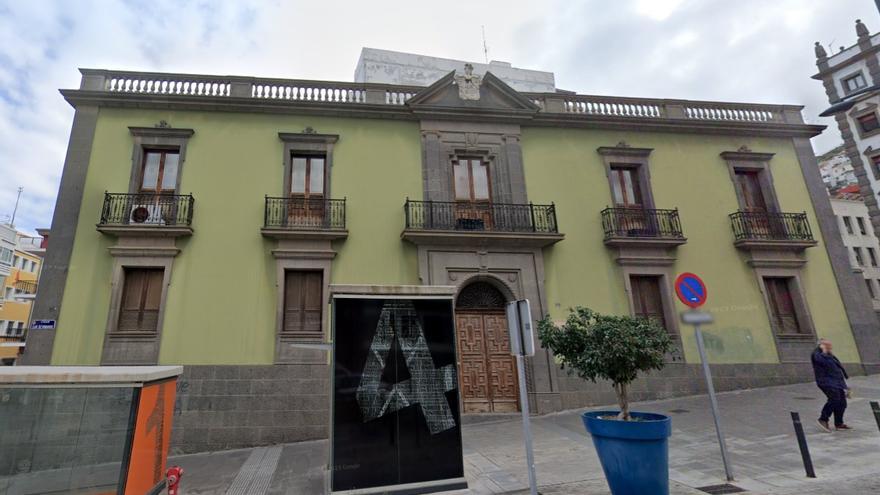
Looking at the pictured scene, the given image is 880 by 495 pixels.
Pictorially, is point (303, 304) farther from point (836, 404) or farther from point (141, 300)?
point (836, 404)

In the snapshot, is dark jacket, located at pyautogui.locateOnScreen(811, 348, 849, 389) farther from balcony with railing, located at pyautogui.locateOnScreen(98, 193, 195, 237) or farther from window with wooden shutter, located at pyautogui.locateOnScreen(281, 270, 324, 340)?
balcony with railing, located at pyautogui.locateOnScreen(98, 193, 195, 237)

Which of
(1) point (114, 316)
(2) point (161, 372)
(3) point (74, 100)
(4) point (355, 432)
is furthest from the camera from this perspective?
(3) point (74, 100)

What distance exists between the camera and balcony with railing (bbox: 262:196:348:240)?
34.9 feet

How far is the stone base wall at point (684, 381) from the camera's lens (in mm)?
10797

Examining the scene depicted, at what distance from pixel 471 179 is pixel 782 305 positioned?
10.1 m

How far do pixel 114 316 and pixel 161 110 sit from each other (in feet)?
18.6

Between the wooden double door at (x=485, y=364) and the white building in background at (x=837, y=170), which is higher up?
the white building in background at (x=837, y=170)

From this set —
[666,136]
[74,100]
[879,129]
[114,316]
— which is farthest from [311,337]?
[879,129]

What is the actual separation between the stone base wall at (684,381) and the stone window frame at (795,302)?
798mm

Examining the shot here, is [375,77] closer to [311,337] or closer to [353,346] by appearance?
[311,337]

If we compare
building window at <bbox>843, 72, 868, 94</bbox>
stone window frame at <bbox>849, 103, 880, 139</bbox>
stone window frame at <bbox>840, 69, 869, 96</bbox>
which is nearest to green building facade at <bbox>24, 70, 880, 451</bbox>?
stone window frame at <bbox>849, 103, 880, 139</bbox>

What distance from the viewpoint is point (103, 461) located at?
4.15 m

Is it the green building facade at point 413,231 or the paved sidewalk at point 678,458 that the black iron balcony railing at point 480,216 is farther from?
the paved sidewalk at point 678,458

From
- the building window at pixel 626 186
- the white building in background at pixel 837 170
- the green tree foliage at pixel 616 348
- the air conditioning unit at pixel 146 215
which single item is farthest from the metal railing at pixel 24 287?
the white building in background at pixel 837 170
